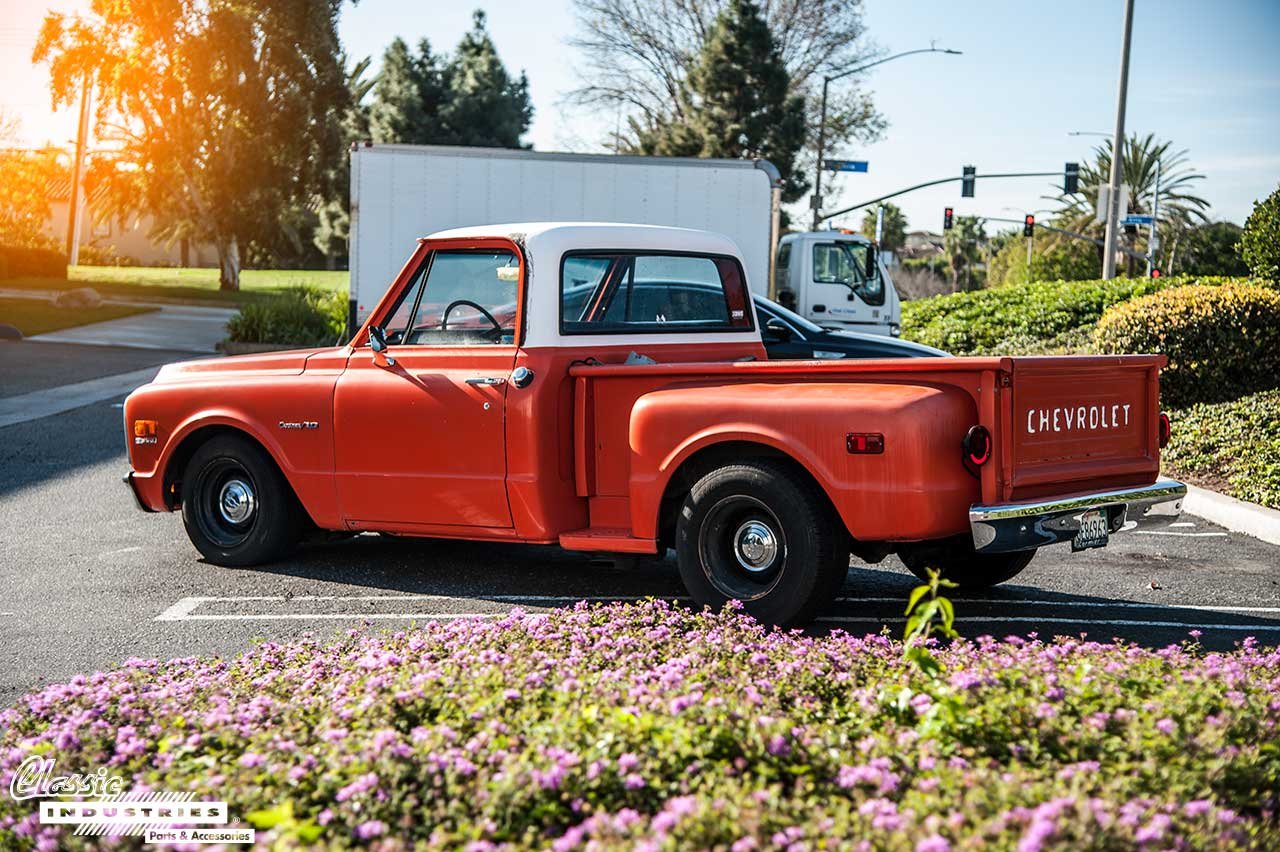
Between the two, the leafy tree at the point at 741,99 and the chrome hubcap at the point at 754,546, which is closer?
the chrome hubcap at the point at 754,546

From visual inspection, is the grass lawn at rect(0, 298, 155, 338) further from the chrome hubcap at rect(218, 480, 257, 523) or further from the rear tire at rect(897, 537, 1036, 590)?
the rear tire at rect(897, 537, 1036, 590)

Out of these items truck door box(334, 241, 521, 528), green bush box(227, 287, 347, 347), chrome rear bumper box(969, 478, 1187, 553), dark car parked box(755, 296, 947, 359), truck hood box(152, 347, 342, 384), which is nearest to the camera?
chrome rear bumper box(969, 478, 1187, 553)

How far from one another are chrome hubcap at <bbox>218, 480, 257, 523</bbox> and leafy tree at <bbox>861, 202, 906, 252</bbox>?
288ft

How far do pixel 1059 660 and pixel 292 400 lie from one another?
451cm

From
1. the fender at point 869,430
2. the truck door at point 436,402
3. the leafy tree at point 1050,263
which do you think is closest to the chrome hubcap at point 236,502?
the truck door at point 436,402

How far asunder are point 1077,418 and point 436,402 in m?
3.06

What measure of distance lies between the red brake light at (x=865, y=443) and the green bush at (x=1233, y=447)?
17.6ft

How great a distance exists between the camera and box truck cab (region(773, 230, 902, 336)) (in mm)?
25391

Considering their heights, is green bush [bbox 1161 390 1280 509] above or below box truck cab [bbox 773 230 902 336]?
below

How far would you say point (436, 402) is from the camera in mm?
7016

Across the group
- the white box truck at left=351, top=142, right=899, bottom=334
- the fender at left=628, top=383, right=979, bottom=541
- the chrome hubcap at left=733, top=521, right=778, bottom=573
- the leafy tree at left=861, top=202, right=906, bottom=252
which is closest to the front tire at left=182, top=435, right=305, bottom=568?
the fender at left=628, top=383, right=979, bottom=541

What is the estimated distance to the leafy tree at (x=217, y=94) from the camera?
37.7 m

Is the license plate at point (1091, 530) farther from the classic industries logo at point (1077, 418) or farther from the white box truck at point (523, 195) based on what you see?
the white box truck at point (523, 195)

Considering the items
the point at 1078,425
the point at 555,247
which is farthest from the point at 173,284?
the point at 1078,425
